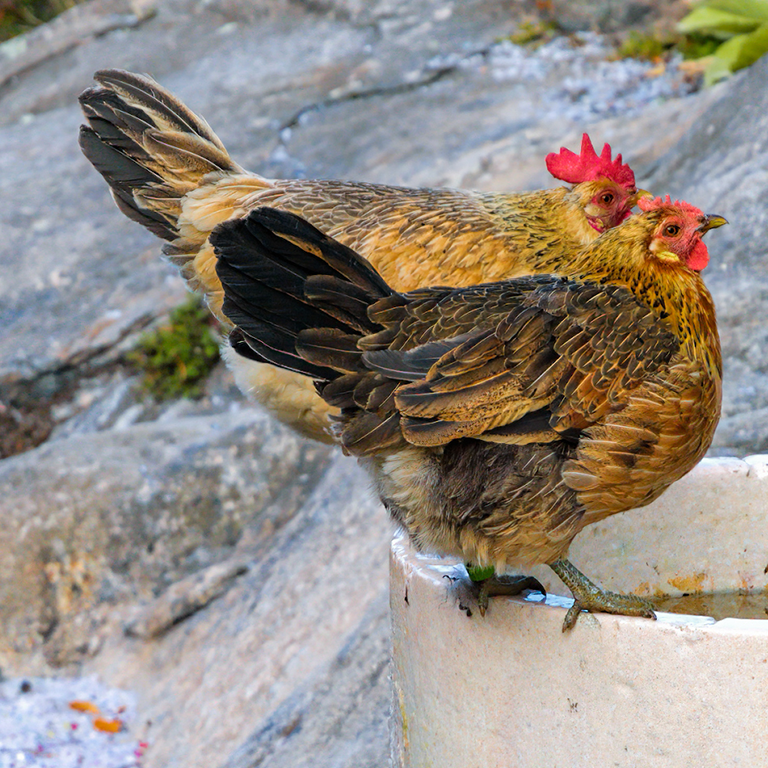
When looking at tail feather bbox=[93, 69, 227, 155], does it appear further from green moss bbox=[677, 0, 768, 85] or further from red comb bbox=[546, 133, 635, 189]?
green moss bbox=[677, 0, 768, 85]

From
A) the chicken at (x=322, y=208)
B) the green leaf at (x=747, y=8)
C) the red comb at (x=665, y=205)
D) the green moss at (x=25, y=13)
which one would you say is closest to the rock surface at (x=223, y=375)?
the green leaf at (x=747, y=8)

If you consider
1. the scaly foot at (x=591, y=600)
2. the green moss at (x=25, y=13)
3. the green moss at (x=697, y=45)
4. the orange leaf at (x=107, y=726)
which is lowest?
the orange leaf at (x=107, y=726)

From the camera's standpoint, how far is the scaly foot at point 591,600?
66.3 inches

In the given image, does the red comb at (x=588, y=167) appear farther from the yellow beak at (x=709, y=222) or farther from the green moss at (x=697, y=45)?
the green moss at (x=697, y=45)

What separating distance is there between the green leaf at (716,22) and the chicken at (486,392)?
5226 mm

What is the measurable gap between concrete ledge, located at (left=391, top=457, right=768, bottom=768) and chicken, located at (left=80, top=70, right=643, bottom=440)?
1.20m

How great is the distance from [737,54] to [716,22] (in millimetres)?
557

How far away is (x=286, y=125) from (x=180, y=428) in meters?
2.99

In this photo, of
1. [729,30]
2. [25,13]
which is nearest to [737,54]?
[729,30]

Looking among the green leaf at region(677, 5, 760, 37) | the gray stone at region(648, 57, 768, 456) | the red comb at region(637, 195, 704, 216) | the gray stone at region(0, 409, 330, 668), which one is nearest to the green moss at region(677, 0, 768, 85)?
the green leaf at region(677, 5, 760, 37)

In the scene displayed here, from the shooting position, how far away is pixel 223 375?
20.3 feet

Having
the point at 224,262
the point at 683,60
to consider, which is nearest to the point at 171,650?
the point at 224,262

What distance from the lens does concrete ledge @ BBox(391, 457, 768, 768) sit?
1.52 m

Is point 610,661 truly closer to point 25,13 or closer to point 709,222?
point 709,222
